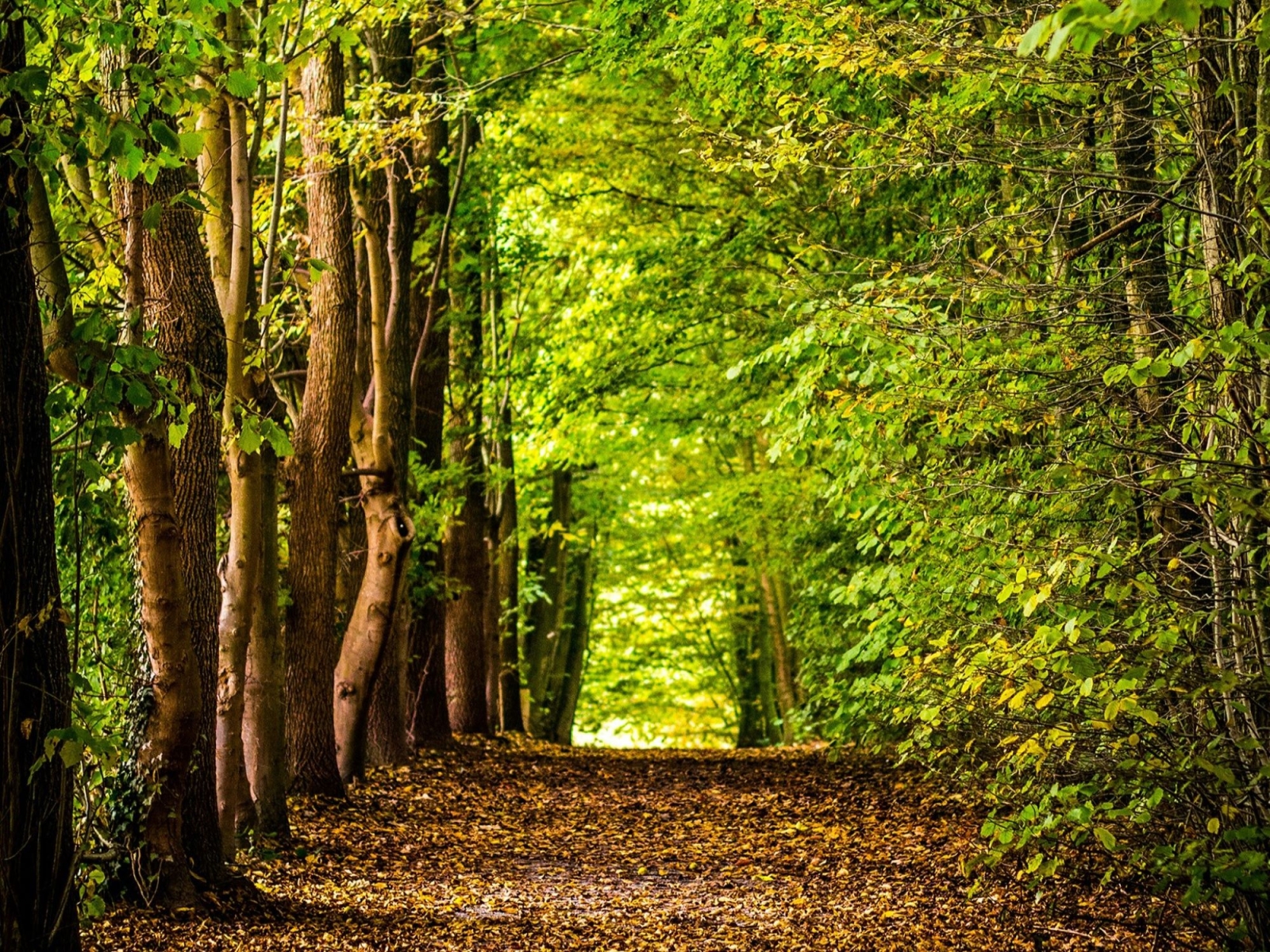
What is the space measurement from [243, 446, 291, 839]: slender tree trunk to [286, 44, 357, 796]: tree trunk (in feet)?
4.59

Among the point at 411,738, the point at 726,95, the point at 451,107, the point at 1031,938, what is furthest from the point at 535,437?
the point at 1031,938

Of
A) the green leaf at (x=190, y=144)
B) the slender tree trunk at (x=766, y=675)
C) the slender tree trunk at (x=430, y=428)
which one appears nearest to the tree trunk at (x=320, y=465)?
the slender tree trunk at (x=430, y=428)

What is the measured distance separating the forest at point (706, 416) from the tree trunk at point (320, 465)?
5cm

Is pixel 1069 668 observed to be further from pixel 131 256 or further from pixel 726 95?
pixel 726 95

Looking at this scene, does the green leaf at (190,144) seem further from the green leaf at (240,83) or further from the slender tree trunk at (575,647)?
the slender tree trunk at (575,647)

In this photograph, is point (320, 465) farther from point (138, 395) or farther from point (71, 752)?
point (71, 752)

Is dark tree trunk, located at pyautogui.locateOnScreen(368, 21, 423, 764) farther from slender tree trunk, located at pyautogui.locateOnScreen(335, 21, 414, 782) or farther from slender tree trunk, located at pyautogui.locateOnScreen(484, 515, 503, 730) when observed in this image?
slender tree trunk, located at pyautogui.locateOnScreen(484, 515, 503, 730)

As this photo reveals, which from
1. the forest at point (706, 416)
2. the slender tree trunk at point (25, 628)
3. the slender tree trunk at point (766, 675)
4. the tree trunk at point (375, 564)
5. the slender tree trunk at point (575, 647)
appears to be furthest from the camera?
the slender tree trunk at point (766, 675)

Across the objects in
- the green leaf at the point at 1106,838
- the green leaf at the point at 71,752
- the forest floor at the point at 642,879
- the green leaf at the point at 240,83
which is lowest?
the forest floor at the point at 642,879

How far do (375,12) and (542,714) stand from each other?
1484cm

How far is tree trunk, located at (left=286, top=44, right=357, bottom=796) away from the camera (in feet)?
34.7

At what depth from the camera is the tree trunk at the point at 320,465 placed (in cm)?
1059

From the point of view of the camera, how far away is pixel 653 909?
25.5 feet

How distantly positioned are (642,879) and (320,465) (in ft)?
15.0
